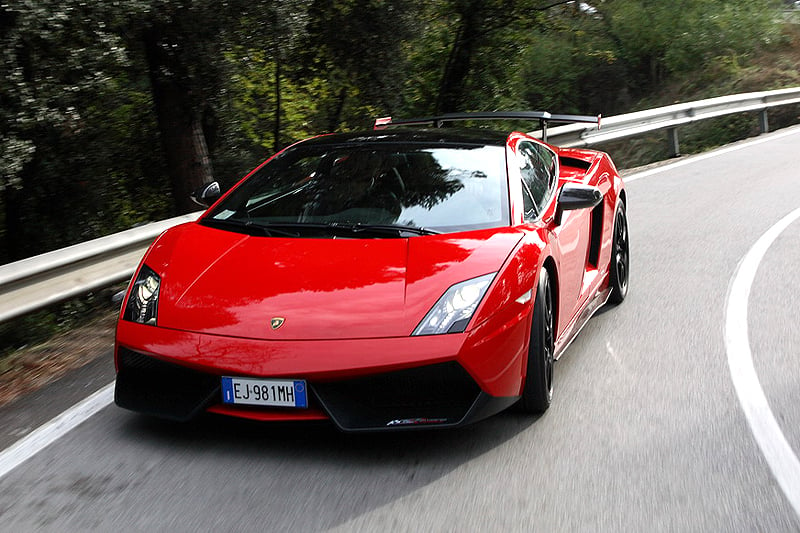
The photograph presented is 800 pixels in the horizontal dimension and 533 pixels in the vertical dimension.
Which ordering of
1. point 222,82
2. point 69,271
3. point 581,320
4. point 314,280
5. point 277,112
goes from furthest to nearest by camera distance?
1. point 277,112
2. point 222,82
3. point 69,271
4. point 581,320
5. point 314,280

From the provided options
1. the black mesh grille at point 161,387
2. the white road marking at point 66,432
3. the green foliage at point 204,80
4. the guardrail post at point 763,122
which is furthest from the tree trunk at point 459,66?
the black mesh grille at point 161,387

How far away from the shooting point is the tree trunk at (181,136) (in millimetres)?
12289

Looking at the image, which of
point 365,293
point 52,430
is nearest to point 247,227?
point 365,293

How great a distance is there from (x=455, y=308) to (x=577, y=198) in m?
1.41

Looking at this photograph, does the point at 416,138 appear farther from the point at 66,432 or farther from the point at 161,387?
the point at 66,432

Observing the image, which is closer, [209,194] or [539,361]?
[539,361]

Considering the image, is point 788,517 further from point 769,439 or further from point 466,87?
point 466,87

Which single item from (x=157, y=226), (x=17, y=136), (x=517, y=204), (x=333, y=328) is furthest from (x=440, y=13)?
(x=333, y=328)

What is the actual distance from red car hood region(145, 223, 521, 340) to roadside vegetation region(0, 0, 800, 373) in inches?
136

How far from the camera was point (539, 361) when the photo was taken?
4520mm

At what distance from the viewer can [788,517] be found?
3525mm

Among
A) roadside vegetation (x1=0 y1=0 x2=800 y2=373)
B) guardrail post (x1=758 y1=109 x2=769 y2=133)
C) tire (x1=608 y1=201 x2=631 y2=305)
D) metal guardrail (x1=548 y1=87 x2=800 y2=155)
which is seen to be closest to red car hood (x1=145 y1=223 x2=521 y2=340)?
tire (x1=608 y1=201 x2=631 y2=305)

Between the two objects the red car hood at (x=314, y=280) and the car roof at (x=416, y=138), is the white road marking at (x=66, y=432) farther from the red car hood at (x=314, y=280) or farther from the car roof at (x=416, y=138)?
the car roof at (x=416, y=138)

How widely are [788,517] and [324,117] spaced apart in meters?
16.0
